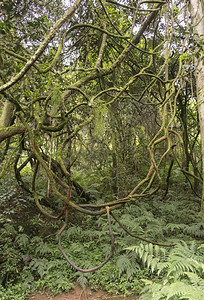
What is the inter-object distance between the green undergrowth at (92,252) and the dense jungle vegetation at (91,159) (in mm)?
21

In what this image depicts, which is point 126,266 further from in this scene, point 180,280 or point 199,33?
point 199,33

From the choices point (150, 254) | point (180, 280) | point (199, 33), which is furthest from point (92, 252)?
point (199, 33)

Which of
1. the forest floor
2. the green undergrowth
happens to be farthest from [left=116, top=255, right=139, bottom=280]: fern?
the forest floor

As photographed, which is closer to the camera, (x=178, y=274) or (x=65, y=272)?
(x=178, y=274)

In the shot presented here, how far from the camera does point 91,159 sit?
6750 mm

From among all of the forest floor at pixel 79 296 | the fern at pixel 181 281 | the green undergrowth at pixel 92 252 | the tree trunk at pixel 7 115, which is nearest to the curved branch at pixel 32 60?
the tree trunk at pixel 7 115

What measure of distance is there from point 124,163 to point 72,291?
405 centimetres

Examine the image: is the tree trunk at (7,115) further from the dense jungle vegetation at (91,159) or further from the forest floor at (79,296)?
the forest floor at (79,296)

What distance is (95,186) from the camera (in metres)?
7.12

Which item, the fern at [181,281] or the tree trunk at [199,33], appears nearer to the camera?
the fern at [181,281]

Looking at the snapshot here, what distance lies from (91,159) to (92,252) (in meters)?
Answer: 2.67

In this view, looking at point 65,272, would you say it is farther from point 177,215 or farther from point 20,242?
point 177,215

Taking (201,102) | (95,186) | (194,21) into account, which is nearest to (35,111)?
(201,102)

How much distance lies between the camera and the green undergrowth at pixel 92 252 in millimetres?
3626
